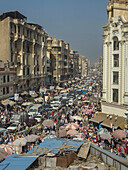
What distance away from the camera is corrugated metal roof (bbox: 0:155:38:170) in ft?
29.9

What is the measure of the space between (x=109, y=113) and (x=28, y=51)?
31.1 m

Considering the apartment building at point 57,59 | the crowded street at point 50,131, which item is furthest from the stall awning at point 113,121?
the apartment building at point 57,59

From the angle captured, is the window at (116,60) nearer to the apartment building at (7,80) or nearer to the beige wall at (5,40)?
the apartment building at (7,80)

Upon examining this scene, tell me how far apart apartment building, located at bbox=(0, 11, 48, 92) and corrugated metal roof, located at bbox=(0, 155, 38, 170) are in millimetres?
35944

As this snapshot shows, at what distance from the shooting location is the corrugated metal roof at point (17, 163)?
9117 mm

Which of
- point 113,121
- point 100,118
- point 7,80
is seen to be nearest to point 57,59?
point 7,80

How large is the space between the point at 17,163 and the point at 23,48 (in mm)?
42018

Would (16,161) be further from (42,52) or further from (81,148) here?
(42,52)

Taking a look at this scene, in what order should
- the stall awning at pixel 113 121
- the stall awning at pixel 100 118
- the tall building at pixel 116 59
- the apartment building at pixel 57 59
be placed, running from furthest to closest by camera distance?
the apartment building at pixel 57 59
the stall awning at pixel 100 118
the tall building at pixel 116 59
the stall awning at pixel 113 121

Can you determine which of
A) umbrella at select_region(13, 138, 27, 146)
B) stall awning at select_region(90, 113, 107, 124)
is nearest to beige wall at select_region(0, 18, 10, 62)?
stall awning at select_region(90, 113, 107, 124)

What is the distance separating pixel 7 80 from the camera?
42.8 m

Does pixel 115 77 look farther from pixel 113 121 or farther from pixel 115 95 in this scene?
pixel 113 121

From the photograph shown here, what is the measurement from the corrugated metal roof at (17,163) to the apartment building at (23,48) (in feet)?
118

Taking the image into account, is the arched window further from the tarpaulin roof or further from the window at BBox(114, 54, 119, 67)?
the tarpaulin roof
